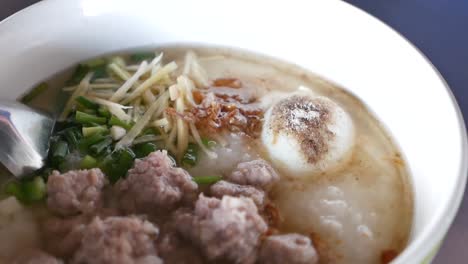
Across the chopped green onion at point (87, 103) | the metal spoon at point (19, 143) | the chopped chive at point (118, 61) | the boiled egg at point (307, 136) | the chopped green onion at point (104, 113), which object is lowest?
the metal spoon at point (19, 143)

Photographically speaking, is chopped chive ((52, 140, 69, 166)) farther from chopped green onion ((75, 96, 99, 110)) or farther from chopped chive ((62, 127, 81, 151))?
chopped green onion ((75, 96, 99, 110))

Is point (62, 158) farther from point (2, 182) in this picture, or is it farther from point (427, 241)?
point (427, 241)

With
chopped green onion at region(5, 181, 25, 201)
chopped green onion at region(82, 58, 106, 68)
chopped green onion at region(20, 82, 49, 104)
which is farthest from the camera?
chopped green onion at region(82, 58, 106, 68)

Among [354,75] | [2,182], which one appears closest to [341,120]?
[354,75]

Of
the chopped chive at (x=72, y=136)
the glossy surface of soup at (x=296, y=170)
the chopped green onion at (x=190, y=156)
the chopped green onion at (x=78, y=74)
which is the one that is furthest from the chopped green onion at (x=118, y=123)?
the chopped green onion at (x=78, y=74)

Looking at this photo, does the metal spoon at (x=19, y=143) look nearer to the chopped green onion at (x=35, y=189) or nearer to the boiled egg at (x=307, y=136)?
the chopped green onion at (x=35, y=189)

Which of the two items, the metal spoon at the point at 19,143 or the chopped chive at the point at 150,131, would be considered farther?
the chopped chive at the point at 150,131

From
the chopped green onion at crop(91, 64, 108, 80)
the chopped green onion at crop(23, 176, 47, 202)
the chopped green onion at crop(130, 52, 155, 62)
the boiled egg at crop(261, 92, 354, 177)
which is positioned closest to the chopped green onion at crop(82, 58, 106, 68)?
the chopped green onion at crop(91, 64, 108, 80)

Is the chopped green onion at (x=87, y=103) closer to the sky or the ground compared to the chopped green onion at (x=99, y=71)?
closer to the ground
